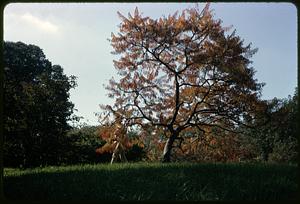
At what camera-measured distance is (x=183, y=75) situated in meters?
7.51

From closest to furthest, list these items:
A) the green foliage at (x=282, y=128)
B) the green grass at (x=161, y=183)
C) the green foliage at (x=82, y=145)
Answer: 1. the green grass at (x=161, y=183)
2. the green foliage at (x=282, y=128)
3. the green foliage at (x=82, y=145)

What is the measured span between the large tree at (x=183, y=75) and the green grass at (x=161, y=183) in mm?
2064

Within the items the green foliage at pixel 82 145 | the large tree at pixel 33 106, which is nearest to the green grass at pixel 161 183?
the large tree at pixel 33 106

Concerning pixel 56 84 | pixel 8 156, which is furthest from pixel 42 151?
pixel 56 84

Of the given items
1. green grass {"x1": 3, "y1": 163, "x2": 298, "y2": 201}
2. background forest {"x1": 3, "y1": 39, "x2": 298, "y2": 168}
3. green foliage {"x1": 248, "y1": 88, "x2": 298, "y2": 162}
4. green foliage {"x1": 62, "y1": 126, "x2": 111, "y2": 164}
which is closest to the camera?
green grass {"x1": 3, "y1": 163, "x2": 298, "y2": 201}

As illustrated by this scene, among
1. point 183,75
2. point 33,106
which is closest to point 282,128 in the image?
point 183,75

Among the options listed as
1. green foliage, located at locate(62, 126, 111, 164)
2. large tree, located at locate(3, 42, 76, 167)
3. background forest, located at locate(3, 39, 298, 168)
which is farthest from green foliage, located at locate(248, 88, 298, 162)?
large tree, located at locate(3, 42, 76, 167)

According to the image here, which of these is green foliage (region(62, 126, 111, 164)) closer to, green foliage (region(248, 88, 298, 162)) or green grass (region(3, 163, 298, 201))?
green grass (region(3, 163, 298, 201))

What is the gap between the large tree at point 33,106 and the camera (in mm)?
6656

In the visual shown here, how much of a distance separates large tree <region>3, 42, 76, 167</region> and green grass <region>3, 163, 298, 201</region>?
1.47m

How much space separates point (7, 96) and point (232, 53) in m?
3.79

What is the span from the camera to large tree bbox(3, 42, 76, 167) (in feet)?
21.8

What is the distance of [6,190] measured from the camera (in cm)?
450

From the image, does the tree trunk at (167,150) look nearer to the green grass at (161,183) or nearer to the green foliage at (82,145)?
the green foliage at (82,145)
